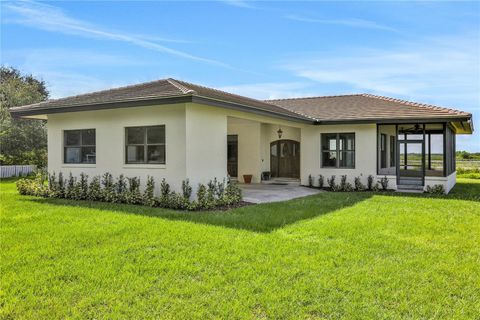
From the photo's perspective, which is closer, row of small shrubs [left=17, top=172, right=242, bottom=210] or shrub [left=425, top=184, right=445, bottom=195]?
row of small shrubs [left=17, top=172, right=242, bottom=210]

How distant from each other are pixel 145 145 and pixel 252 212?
4210 millimetres

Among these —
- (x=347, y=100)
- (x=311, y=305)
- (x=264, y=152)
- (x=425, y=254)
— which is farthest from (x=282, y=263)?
(x=347, y=100)

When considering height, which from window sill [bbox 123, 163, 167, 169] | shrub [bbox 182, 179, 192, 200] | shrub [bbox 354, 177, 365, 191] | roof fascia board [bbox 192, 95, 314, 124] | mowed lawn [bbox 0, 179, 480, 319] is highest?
roof fascia board [bbox 192, 95, 314, 124]

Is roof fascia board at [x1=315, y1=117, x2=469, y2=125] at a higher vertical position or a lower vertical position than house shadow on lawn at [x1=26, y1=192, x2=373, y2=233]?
higher

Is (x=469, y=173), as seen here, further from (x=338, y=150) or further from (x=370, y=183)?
(x=338, y=150)

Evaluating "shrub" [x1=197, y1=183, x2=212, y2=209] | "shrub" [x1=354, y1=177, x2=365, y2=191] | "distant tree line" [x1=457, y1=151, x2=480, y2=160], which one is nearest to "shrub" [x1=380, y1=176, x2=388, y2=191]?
"shrub" [x1=354, y1=177, x2=365, y2=191]

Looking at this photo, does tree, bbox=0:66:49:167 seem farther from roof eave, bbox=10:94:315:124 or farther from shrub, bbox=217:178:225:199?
shrub, bbox=217:178:225:199

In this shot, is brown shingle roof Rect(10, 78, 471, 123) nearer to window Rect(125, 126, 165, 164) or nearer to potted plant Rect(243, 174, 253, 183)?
window Rect(125, 126, 165, 164)

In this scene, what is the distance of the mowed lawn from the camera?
159 inches

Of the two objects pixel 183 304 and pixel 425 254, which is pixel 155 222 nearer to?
pixel 183 304

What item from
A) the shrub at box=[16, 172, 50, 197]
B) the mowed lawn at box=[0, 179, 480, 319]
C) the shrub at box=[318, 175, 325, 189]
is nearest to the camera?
the mowed lawn at box=[0, 179, 480, 319]

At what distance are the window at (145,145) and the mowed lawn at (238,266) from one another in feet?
8.93

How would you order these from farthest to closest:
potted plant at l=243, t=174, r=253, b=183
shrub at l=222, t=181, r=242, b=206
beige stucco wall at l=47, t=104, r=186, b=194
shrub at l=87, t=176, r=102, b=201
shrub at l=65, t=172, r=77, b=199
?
potted plant at l=243, t=174, r=253, b=183 → shrub at l=65, t=172, r=77, b=199 → shrub at l=87, t=176, r=102, b=201 → shrub at l=222, t=181, r=242, b=206 → beige stucco wall at l=47, t=104, r=186, b=194

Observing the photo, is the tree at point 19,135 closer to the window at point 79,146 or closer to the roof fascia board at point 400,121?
the window at point 79,146
